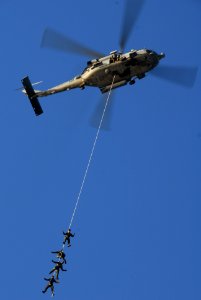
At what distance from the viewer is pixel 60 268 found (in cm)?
3522

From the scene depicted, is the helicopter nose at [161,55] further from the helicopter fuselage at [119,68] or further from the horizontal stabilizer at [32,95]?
the horizontal stabilizer at [32,95]

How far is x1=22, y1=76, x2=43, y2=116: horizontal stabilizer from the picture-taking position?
42.3 m

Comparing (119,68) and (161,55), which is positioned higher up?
(161,55)

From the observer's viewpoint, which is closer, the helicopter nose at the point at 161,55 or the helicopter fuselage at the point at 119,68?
the helicopter fuselage at the point at 119,68

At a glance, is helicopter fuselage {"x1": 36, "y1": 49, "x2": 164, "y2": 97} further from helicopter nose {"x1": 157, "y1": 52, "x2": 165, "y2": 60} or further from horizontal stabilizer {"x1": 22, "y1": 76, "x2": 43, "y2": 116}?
horizontal stabilizer {"x1": 22, "y1": 76, "x2": 43, "y2": 116}

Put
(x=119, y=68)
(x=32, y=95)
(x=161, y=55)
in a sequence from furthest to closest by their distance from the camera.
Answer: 1. (x=32, y=95)
2. (x=161, y=55)
3. (x=119, y=68)

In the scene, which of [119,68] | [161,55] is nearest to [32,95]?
[119,68]

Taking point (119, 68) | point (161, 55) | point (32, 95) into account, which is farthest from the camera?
point (32, 95)

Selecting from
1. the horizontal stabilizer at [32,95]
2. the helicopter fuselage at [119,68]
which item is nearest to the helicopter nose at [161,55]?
the helicopter fuselage at [119,68]

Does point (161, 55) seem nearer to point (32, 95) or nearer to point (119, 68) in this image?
point (119, 68)

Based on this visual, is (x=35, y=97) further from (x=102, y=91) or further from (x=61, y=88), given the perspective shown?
(x=102, y=91)

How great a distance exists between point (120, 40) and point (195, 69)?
4.40 meters

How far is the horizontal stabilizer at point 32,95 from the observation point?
42.3 metres

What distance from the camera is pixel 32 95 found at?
4259 centimetres
